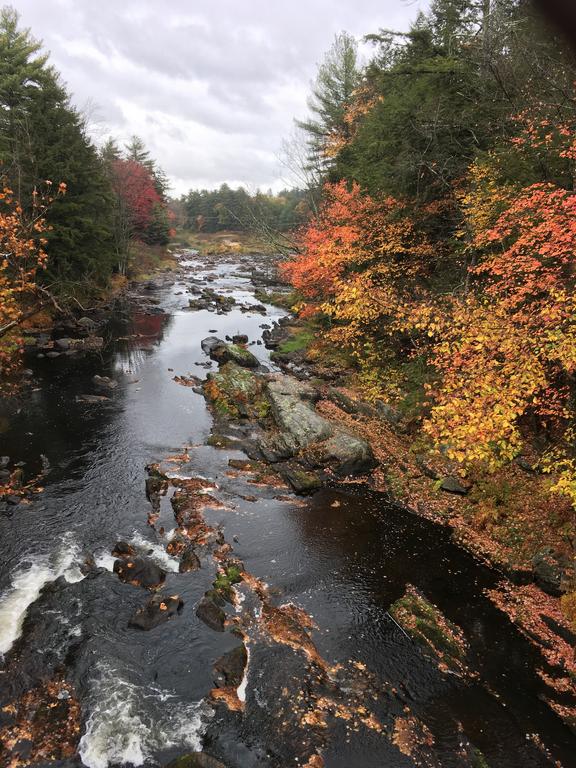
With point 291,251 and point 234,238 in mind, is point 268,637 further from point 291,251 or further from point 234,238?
point 234,238

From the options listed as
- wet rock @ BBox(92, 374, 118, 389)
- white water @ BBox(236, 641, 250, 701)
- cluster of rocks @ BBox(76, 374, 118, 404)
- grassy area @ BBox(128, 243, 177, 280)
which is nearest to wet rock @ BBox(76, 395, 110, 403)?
cluster of rocks @ BBox(76, 374, 118, 404)

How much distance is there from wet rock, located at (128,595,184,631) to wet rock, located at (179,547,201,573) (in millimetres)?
952

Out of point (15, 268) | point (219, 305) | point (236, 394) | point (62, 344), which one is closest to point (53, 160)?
point (15, 268)

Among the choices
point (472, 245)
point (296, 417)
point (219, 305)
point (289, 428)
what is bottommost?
point (289, 428)

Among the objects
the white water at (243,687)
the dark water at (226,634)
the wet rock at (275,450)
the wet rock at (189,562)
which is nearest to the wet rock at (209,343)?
the dark water at (226,634)

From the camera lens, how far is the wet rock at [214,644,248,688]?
8680 millimetres

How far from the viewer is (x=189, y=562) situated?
11695 millimetres

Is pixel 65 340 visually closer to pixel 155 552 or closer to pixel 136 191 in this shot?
pixel 155 552

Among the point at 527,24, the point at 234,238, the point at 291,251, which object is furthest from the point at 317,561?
the point at 234,238

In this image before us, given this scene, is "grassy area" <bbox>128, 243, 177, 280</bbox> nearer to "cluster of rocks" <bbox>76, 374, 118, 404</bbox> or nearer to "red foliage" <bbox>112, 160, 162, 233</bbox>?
"red foliage" <bbox>112, 160, 162, 233</bbox>

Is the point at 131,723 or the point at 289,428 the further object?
the point at 289,428

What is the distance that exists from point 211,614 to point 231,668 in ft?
4.62

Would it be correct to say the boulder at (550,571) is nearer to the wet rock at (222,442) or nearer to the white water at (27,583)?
the wet rock at (222,442)

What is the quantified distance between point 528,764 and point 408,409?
39.9 ft
